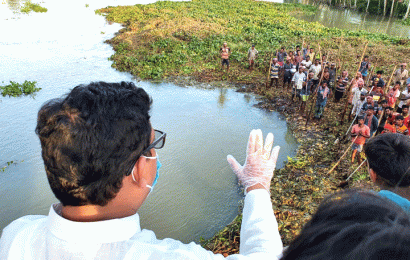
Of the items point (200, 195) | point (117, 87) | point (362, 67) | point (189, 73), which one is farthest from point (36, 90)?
point (362, 67)

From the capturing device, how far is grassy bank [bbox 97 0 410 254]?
550cm

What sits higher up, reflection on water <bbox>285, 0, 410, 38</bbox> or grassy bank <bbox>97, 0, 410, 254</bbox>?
reflection on water <bbox>285, 0, 410, 38</bbox>

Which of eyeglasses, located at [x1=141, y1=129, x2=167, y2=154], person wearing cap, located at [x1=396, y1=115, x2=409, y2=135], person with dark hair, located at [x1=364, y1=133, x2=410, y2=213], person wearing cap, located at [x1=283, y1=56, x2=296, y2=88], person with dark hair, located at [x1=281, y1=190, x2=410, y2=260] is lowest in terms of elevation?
person wearing cap, located at [x1=396, y1=115, x2=409, y2=135]

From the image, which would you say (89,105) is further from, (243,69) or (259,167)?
(243,69)

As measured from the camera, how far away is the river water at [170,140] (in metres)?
5.29

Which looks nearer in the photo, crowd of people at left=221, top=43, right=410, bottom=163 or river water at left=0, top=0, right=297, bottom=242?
river water at left=0, top=0, right=297, bottom=242

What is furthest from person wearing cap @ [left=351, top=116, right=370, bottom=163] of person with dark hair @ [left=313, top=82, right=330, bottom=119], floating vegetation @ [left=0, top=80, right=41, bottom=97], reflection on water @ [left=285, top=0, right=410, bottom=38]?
reflection on water @ [left=285, top=0, right=410, bottom=38]

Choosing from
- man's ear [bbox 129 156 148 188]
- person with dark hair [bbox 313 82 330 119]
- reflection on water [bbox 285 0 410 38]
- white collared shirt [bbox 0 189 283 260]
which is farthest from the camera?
reflection on water [bbox 285 0 410 38]

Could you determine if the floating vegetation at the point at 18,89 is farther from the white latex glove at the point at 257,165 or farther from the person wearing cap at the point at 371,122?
the person wearing cap at the point at 371,122

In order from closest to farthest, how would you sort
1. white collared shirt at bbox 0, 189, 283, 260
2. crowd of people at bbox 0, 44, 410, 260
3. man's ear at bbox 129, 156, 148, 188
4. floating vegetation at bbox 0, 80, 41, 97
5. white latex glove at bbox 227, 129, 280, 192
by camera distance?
crowd of people at bbox 0, 44, 410, 260
white collared shirt at bbox 0, 189, 283, 260
man's ear at bbox 129, 156, 148, 188
white latex glove at bbox 227, 129, 280, 192
floating vegetation at bbox 0, 80, 41, 97

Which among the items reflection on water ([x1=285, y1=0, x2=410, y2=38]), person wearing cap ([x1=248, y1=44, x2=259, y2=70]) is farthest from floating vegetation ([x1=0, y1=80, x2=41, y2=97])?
reflection on water ([x1=285, y1=0, x2=410, y2=38])

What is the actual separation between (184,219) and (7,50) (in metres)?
15.6

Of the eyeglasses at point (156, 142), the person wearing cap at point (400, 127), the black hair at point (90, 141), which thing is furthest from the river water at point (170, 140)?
the black hair at point (90, 141)

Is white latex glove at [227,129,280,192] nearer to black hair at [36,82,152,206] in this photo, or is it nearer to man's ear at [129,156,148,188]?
man's ear at [129,156,148,188]
